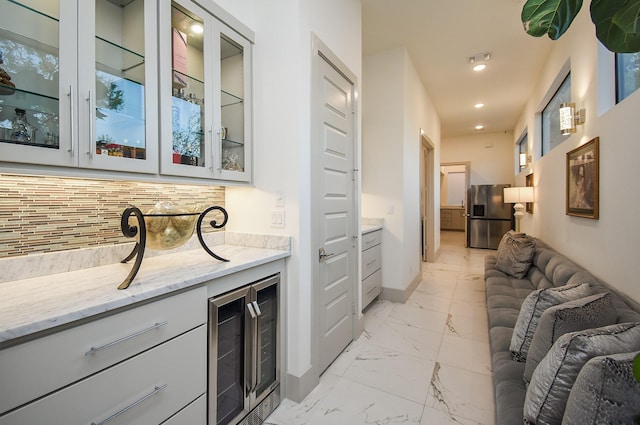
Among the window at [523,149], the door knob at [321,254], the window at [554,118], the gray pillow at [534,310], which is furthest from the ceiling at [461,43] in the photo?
the gray pillow at [534,310]

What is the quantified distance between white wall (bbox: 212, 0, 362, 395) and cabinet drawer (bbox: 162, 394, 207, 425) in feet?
2.07

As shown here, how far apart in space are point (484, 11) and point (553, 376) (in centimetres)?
332

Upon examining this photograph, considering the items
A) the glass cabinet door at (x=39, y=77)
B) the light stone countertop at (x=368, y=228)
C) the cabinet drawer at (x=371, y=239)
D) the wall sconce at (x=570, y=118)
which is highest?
the wall sconce at (x=570, y=118)

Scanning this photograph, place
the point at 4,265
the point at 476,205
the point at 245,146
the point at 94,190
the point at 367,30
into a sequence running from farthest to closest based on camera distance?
the point at 476,205, the point at 367,30, the point at 245,146, the point at 94,190, the point at 4,265

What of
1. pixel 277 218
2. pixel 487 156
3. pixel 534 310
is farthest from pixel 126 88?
pixel 487 156

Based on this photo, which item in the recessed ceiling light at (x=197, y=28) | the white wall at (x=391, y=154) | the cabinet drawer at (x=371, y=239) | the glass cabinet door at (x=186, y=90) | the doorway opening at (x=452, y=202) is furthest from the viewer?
the doorway opening at (x=452, y=202)

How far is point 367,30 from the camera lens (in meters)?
3.20

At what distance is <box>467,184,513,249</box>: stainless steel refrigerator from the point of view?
7137 mm

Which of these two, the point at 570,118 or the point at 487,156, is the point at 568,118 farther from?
the point at 487,156

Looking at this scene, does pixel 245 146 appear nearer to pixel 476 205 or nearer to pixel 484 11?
pixel 484 11

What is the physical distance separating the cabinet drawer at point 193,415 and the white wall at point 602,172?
7.65 ft

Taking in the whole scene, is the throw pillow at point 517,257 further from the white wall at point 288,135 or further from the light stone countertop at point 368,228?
the white wall at point 288,135

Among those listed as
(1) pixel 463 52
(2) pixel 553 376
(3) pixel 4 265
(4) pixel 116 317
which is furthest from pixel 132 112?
(1) pixel 463 52

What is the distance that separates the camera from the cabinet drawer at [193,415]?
117 cm
